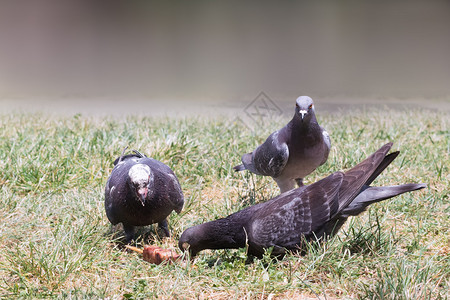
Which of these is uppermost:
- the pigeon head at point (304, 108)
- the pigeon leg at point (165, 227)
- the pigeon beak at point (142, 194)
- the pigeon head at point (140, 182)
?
the pigeon head at point (304, 108)

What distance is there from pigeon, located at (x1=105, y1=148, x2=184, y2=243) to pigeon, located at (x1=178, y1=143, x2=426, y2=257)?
18.4 inches

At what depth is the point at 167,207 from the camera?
391 cm

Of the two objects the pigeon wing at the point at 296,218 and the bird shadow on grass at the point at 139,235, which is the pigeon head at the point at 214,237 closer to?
the pigeon wing at the point at 296,218

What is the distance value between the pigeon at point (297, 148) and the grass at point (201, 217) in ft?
1.45

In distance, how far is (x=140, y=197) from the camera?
145 inches

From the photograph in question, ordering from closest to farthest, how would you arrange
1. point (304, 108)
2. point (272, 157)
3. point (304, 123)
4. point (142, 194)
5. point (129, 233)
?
point (142, 194) → point (129, 233) → point (304, 108) → point (304, 123) → point (272, 157)

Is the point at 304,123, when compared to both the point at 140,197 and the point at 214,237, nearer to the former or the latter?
the point at 214,237

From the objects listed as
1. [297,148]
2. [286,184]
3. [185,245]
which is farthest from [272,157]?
[185,245]

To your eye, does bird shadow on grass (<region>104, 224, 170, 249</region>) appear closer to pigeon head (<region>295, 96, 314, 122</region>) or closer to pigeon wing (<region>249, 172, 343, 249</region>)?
pigeon wing (<region>249, 172, 343, 249</region>)

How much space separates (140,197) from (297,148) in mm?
1599

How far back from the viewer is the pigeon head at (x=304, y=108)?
4.17 metres

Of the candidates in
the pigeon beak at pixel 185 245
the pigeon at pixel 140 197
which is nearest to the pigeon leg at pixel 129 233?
the pigeon at pixel 140 197

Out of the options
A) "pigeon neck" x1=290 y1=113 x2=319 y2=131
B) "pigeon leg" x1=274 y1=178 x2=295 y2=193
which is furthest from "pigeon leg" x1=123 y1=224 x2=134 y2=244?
"pigeon neck" x1=290 y1=113 x2=319 y2=131

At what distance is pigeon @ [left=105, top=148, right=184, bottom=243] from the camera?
3.75m
